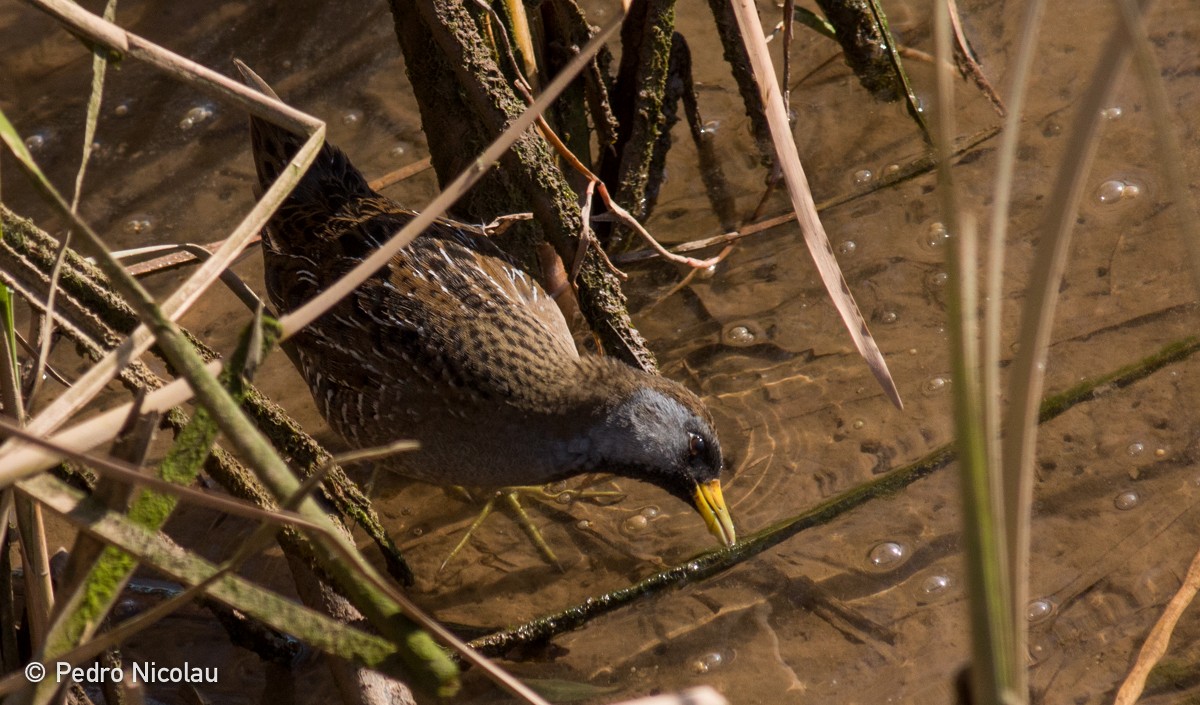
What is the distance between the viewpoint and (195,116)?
452 centimetres

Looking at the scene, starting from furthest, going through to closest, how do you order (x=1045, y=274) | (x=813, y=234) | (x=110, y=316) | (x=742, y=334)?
(x=742, y=334)
(x=813, y=234)
(x=110, y=316)
(x=1045, y=274)

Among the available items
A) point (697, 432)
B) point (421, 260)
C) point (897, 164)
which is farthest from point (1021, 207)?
point (421, 260)

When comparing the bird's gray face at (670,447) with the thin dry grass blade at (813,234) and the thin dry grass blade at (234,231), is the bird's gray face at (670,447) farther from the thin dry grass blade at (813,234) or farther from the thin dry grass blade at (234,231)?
the thin dry grass blade at (234,231)

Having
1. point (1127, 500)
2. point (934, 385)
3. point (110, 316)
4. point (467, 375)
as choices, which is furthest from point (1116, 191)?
point (110, 316)

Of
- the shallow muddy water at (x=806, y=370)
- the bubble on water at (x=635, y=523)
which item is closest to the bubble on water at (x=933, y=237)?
the shallow muddy water at (x=806, y=370)

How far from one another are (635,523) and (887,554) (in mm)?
741

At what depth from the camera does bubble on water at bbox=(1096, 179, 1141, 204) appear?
11.3 feet

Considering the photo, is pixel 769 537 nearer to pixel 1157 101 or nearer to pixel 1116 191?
pixel 1116 191

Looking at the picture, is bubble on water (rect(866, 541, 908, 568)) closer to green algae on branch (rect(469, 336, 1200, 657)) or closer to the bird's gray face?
green algae on branch (rect(469, 336, 1200, 657))

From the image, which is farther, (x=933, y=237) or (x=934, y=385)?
(x=933, y=237)

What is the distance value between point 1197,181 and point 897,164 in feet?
3.05

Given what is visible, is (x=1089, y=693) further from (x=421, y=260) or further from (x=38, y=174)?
(x=38, y=174)

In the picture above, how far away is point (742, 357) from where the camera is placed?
3510 millimetres

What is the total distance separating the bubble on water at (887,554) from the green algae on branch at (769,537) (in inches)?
5.6
